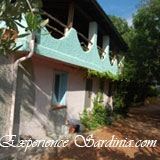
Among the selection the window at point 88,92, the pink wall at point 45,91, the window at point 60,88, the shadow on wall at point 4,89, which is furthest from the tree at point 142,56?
the shadow on wall at point 4,89

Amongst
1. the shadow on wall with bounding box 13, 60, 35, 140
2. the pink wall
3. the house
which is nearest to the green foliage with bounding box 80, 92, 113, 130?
the house

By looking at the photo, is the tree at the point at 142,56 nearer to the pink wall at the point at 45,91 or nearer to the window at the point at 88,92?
the window at the point at 88,92

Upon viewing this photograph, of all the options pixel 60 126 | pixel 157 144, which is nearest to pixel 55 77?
pixel 60 126

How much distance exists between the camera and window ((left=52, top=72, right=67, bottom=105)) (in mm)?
6368

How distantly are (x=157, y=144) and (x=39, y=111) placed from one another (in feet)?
15.3

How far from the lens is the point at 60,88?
21.5ft

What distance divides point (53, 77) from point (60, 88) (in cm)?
87

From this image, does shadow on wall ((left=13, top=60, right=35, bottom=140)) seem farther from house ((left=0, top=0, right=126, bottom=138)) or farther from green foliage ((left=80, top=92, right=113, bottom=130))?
green foliage ((left=80, top=92, right=113, bottom=130))

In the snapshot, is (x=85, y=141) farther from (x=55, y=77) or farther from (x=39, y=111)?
(x=55, y=77)

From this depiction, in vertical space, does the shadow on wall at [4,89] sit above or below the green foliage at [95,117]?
above

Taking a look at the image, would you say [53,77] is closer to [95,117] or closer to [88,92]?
[88,92]

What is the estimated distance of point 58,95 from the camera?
6.48 metres

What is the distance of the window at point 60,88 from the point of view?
20.9ft

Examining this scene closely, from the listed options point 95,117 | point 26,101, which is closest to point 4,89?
point 26,101
